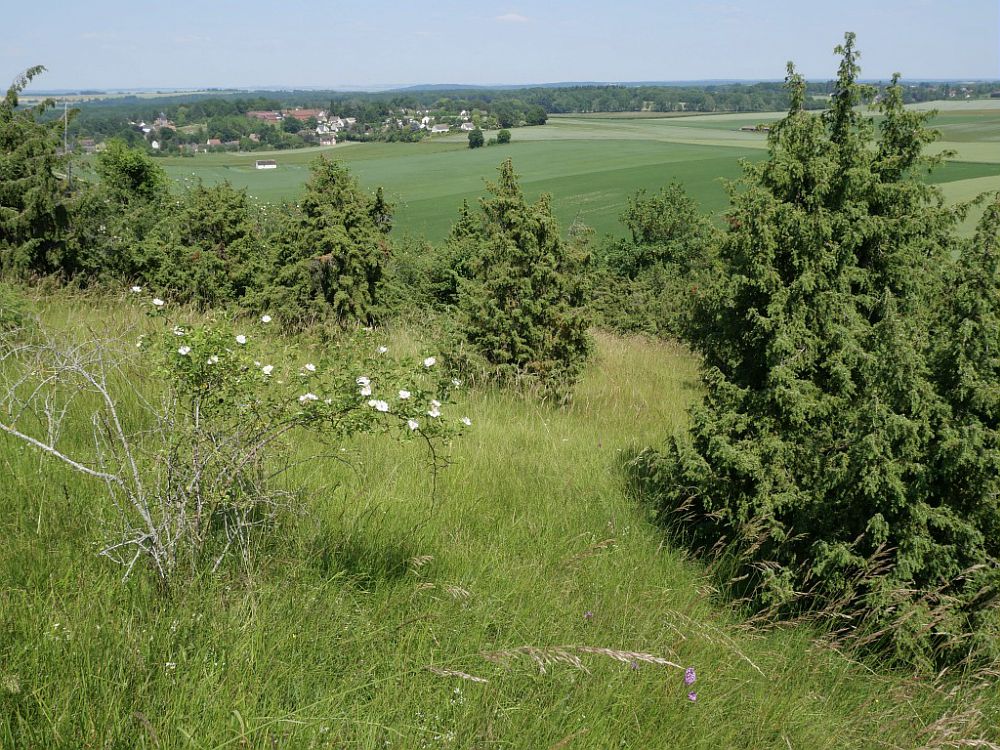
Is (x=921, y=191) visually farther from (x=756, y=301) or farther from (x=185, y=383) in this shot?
(x=185, y=383)

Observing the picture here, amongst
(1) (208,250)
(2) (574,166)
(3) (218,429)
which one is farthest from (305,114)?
(3) (218,429)

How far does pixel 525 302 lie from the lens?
870cm

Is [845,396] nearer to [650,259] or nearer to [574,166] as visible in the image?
[650,259]

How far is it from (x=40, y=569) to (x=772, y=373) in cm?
383

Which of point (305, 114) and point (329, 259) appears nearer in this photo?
point (329, 259)

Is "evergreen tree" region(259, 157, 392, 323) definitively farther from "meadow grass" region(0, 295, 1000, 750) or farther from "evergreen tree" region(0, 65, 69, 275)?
"meadow grass" region(0, 295, 1000, 750)

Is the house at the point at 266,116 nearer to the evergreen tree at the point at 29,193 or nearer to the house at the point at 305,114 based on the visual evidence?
the house at the point at 305,114

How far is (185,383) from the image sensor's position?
330 centimetres

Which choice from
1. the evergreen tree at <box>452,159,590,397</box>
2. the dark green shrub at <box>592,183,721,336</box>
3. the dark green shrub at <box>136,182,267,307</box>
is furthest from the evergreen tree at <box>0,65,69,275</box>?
the dark green shrub at <box>592,183,721,336</box>

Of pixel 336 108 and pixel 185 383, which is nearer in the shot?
pixel 185 383

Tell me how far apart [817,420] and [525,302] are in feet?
15.3

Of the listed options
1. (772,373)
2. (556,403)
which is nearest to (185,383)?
(772,373)

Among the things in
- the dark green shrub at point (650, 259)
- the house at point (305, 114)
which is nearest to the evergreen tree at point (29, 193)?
the dark green shrub at point (650, 259)

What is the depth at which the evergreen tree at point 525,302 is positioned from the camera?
8703 millimetres
